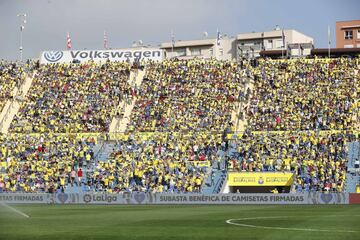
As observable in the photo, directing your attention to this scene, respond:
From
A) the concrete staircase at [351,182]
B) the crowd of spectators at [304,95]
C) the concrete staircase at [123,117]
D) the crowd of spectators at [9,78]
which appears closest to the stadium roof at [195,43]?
the crowd of spectators at [9,78]

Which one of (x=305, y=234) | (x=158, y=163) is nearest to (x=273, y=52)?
(x=158, y=163)

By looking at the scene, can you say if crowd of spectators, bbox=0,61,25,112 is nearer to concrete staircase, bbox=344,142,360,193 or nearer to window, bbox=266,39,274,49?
concrete staircase, bbox=344,142,360,193

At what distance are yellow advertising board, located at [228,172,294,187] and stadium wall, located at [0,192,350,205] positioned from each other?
→ 304 inches

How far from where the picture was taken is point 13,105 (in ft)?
280

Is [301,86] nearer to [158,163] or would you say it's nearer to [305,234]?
[158,163]

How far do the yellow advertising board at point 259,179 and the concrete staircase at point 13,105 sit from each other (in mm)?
30773

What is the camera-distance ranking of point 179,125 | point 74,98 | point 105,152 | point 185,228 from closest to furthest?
point 185,228 < point 105,152 < point 179,125 < point 74,98

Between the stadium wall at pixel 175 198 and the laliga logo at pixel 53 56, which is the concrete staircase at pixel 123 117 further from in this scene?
the stadium wall at pixel 175 198

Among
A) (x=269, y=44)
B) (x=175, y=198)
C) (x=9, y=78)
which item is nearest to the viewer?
(x=175, y=198)

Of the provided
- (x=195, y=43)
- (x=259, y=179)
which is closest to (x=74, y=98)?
(x=259, y=179)

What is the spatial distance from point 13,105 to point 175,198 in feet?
116

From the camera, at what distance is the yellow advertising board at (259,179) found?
6222 cm

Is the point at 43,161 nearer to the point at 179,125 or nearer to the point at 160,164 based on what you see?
the point at 160,164

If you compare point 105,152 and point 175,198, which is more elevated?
point 105,152
